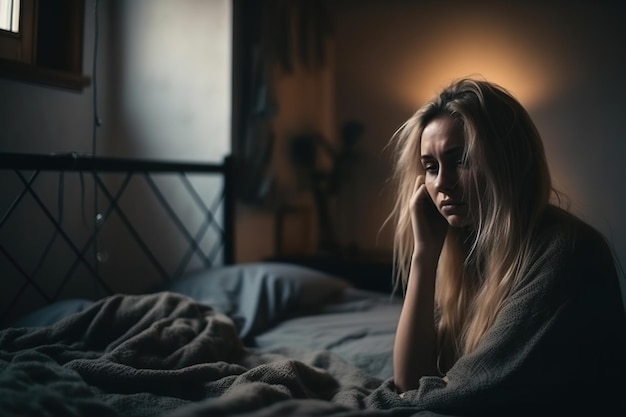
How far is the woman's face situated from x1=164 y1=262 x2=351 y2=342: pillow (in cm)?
87

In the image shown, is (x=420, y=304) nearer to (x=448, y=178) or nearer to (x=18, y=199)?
(x=448, y=178)

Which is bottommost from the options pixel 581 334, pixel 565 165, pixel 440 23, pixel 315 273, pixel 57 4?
pixel 315 273

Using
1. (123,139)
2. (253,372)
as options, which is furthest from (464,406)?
(123,139)

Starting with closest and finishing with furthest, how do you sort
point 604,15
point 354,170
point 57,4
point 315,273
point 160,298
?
point 160,298, point 57,4, point 315,273, point 604,15, point 354,170

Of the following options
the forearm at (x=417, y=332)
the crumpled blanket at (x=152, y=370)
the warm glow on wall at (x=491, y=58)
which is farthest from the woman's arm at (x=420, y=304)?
the warm glow on wall at (x=491, y=58)

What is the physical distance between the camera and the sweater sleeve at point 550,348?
103cm

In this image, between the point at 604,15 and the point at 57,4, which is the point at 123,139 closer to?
the point at 57,4

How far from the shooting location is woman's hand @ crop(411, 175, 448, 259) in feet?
4.45

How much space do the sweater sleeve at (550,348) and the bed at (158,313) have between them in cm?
11

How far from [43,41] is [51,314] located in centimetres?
71

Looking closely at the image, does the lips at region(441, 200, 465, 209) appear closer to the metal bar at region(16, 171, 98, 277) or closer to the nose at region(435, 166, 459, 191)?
the nose at region(435, 166, 459, 191)

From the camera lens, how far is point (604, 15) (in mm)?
2721

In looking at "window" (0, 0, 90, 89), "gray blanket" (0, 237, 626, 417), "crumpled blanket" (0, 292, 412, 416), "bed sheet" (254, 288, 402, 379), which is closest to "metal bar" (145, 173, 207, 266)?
"window" (0, 0, 90, 89)

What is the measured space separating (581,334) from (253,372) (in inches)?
21.2
